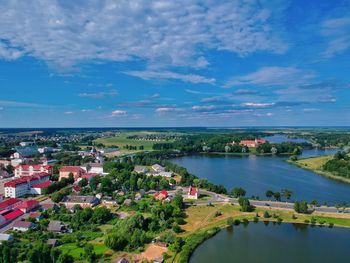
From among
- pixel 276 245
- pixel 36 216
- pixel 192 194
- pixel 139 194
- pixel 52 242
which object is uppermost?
pixel 192 194

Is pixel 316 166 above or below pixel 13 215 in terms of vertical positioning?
above

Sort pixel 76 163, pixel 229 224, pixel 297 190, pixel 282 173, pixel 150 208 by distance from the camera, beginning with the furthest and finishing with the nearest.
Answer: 1. pixel 76 163
2. pixel 282 173
3. pixel 297 190
4. pixel 150 208
5. pixel 229 224

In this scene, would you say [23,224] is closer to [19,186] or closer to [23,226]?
[23,226]

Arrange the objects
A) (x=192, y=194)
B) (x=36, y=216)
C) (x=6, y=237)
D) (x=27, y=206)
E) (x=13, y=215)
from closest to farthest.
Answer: (x=6, y=237) < (x=36, y=216) < (x=13, y=215) < (x=27, y=206) < (x=192, y=194)

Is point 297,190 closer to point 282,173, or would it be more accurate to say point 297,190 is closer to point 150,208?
point 282,173

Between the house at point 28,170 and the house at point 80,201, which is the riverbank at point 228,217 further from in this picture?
the house at point 28,170

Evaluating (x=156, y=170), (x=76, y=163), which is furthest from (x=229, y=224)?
(x=76, y=163)

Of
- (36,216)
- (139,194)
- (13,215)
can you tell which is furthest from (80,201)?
(139,194)
